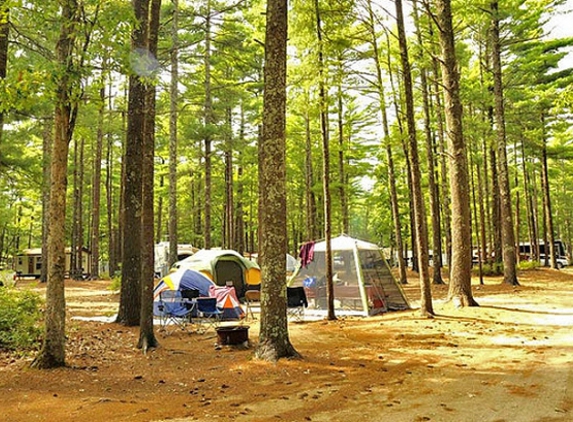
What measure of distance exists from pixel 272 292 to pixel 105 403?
96.9 inches

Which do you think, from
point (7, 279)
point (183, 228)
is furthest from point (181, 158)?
point (7, 279)

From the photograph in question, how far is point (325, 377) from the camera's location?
5191 mm

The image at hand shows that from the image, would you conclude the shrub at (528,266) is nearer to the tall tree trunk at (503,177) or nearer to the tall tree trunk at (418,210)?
the tall tree trunk at (503,177)

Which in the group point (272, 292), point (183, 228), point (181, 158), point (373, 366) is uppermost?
point (181, 158)

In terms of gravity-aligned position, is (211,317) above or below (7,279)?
below

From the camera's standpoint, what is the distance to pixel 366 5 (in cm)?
1076

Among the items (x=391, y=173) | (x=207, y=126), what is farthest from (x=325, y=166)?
(x=391, y=173)

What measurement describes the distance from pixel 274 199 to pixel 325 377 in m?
2.39

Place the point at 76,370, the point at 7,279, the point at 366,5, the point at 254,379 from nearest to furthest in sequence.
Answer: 1. the point at 254,379
2. the point at 76,370
3. the point at 7,279
4. the point at 366,5

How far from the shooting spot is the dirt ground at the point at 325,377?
3939 mm

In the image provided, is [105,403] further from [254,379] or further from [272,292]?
[272,292]

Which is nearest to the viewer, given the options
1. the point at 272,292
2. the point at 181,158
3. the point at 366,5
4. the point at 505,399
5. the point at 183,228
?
the point at 505,399

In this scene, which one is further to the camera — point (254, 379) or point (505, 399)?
point (254, 379)

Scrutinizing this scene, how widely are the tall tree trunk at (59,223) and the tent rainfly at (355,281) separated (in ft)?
21.4
